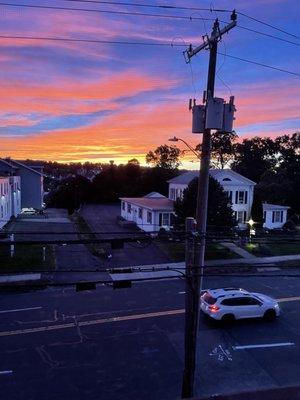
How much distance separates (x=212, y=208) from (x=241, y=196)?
51.4ft

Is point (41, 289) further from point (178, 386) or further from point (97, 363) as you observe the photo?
point (178, 386)

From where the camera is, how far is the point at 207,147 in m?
11.4

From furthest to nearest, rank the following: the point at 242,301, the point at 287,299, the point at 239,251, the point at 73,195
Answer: the point at 73,195, the point at 239,251, the point at 287,299, the point at 242,301

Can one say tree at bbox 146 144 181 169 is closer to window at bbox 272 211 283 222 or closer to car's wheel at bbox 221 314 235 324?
window at bbox 272 211 283 222

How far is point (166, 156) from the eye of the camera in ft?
349

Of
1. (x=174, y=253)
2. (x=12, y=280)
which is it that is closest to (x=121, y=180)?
(x=174, y=253)

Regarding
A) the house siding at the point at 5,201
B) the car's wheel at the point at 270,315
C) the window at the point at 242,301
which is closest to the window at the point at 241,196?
the house siding at the point at 5,201

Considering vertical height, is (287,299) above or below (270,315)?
below

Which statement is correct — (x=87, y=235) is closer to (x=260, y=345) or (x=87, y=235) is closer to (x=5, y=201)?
(x=5, y=201)

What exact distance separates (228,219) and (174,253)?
17.0ft

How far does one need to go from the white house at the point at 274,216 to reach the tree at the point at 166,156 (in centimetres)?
5495

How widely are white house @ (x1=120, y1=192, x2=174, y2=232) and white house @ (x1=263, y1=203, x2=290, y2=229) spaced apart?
38.0 ft

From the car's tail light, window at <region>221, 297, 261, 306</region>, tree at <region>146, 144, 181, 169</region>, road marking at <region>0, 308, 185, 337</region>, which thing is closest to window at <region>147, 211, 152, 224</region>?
road marking at <region>0, 308, 185, 337</region>

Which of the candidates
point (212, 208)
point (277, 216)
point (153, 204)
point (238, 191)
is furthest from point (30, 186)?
point (212, 208)
